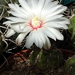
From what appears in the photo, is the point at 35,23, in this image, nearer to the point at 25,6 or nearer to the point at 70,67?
the point at 25,6

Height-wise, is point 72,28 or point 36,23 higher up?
point 36,23

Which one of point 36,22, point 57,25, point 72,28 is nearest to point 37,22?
point 36,22

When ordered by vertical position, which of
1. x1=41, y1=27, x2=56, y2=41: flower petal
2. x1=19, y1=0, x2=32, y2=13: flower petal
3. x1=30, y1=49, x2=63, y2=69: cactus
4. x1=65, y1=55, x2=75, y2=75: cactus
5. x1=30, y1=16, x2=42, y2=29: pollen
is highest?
x1=19, y1=0, x2=32, y2=13: flower petal

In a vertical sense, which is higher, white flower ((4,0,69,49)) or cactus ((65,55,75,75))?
white flower ((4,0,69,49))

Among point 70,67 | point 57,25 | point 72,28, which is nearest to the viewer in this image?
point 57,25

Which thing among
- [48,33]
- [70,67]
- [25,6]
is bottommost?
[70,67]

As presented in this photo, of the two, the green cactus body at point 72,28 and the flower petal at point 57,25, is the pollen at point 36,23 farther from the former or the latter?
the green cactus body at point 72,28

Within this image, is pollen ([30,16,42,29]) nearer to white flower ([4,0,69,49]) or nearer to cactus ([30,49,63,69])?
white flower ([4,0,69,49])

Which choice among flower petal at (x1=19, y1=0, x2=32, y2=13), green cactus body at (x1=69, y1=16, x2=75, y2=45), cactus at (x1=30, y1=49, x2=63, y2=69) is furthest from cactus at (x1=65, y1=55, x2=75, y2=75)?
flower petal at (x1=19, y1=0, x2=32, y2=13)

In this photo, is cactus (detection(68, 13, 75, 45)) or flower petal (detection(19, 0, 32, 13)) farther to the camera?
cactus (detection(68, 13, 75, 45))
